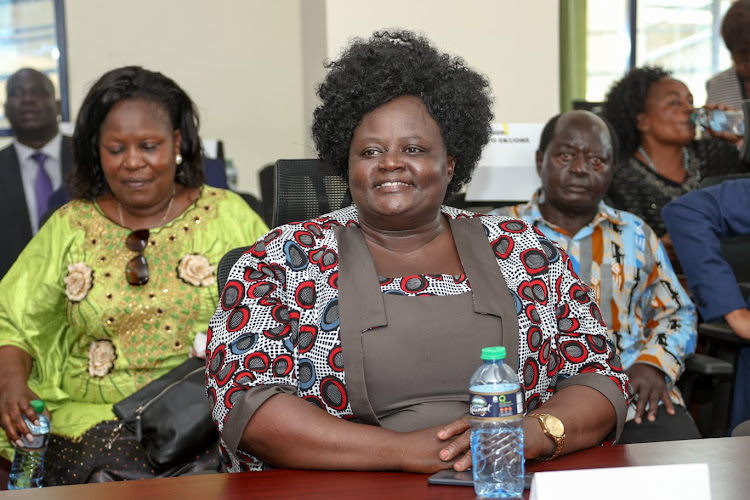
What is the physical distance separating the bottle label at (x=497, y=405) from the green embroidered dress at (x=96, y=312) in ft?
4.37

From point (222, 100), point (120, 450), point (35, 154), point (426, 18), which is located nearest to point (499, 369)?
point (120, 450)

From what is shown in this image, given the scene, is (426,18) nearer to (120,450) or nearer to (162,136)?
(162,136)

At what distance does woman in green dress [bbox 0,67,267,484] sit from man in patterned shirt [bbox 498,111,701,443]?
947 mm

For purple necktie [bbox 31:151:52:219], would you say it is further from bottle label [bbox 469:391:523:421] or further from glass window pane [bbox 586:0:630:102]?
glass window pane [bbox 586:0:630:102]

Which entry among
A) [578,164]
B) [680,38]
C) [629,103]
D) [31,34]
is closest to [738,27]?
[629,103]

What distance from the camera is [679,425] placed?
8.19 feet

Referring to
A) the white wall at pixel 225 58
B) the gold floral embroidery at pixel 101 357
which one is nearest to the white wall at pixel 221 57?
the white wall at pixel 225 58

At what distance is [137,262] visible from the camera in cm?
251

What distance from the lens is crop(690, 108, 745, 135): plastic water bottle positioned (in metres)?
3.64

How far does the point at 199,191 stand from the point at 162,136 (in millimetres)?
204

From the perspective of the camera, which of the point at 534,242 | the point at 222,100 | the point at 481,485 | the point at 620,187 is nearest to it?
the point at 481,485

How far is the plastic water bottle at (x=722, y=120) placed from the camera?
12.0ft

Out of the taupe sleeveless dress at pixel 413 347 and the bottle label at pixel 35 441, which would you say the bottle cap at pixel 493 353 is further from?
the bottle label at pixel 35 441

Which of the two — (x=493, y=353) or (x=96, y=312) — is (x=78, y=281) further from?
(x=493, y=353)
